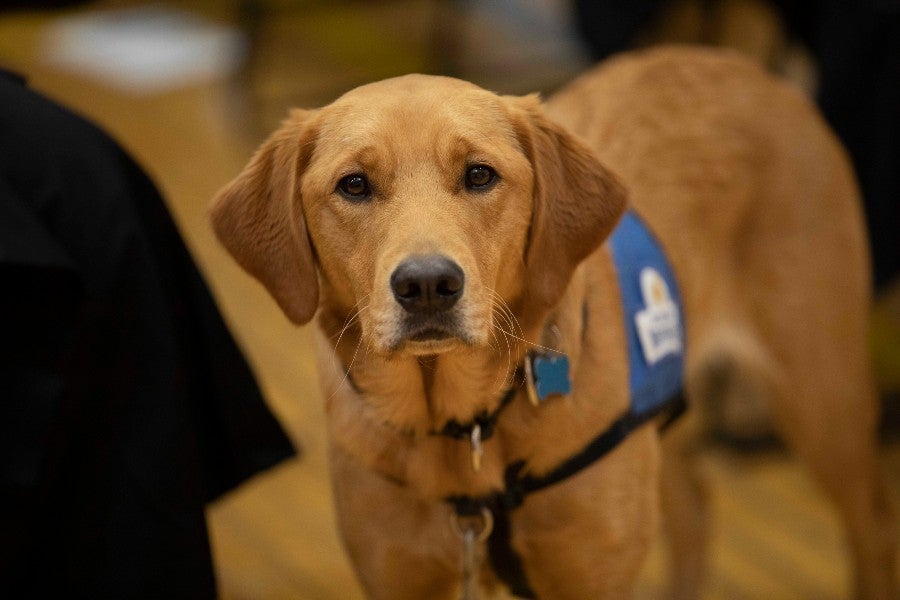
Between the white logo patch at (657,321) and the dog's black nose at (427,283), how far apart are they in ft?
2.05

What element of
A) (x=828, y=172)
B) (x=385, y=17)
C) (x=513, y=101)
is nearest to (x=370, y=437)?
(x=513, y=101)

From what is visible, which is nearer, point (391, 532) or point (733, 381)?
point (391, 532)

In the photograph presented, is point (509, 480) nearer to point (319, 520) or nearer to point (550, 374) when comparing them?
point (550, 374)

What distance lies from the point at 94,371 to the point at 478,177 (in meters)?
0.84

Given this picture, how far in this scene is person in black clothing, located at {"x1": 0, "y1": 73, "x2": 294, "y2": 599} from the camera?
2.00 metres

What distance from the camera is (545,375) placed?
1954 mm

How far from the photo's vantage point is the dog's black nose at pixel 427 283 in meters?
1.68

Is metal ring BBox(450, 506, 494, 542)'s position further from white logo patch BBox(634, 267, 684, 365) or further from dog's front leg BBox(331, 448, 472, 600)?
white logo patch BBox(634, 267, 684, 365)

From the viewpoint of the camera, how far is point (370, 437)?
2043 mm

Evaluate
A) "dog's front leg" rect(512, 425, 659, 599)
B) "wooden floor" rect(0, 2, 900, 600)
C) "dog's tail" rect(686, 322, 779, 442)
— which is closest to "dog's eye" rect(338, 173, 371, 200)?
"dog's front leg" rect(512, 425, 659, 599)

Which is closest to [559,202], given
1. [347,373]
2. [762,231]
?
[347,373]

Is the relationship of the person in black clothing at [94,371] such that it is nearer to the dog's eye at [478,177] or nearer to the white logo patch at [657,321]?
the dog's eye at [478,177]

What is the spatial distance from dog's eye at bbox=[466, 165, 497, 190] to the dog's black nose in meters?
0.22

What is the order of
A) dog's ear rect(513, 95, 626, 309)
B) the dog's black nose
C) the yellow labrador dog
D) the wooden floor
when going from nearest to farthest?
the dog's black nose < the yellow labrador dog < dog's ear rect(513, 95, 626, 309) < the wooden floor
